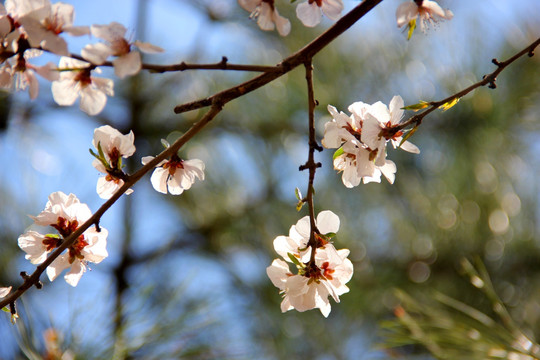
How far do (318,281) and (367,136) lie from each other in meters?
0.10

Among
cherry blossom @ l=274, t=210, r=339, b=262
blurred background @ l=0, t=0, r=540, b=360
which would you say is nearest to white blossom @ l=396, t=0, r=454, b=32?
cherry blossom @ l=274, t=210, r=339, b=262

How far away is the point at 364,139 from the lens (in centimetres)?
37

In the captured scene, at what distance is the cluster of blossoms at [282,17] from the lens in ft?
1.35

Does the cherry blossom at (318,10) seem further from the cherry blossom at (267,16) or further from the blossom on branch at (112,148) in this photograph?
the blossom on branch at (112,148)

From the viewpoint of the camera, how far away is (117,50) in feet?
1.07

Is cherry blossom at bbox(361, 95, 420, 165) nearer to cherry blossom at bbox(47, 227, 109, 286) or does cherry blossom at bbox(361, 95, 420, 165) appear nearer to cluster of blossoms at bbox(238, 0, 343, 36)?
cluster of blossoms at bbox(238, 0, 343, 36)

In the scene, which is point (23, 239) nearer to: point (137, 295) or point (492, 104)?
point (137, 295)

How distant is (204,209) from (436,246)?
0.58 m

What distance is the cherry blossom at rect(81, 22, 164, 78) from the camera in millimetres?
311

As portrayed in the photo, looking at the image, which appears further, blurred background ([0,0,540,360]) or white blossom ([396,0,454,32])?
blurred background ([0,0,540,360])

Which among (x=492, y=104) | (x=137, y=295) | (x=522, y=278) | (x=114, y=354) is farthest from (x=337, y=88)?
(x=114, y=354)

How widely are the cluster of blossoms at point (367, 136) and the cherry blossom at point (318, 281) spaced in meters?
0.06

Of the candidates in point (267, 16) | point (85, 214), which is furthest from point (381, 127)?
point (85, 214)

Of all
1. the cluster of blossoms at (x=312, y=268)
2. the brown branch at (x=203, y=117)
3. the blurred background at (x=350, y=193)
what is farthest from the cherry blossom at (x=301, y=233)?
the blurred background at (x=350, y=193)
